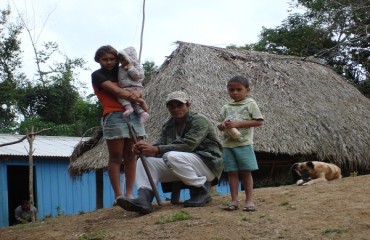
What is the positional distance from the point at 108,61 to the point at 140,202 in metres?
1.35

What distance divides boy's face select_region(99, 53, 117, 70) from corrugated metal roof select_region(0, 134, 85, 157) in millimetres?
8265

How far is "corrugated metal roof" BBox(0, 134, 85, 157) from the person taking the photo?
14.6 metres

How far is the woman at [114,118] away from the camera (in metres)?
5.64

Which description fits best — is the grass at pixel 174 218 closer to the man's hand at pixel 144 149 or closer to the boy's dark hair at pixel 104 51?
the man's hand at pixel 144 149

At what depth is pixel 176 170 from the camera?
18.0 ft

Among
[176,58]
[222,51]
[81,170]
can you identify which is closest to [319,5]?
[222,51]

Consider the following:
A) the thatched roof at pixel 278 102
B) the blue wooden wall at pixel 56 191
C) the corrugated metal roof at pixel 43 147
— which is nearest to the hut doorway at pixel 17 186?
the corrugated metal roof at pixel 43 147

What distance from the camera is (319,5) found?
16.7 metres

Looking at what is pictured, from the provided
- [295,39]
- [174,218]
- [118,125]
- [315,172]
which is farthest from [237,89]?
[295,39]

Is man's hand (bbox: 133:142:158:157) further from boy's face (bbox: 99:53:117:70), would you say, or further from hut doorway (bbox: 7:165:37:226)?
hut doorway (bbox: 7:165:37:226)

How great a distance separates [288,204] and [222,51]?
24.6 feet

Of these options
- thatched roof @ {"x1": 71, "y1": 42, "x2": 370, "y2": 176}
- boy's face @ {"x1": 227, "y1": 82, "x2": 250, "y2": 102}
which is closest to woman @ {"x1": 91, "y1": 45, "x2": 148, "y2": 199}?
boy's face @ {"x1": 227, "y1": 82, "x2": 250, "y2": 102}

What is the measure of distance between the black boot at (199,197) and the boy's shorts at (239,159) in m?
0.44

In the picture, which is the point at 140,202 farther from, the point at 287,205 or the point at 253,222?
the point at 287,205
